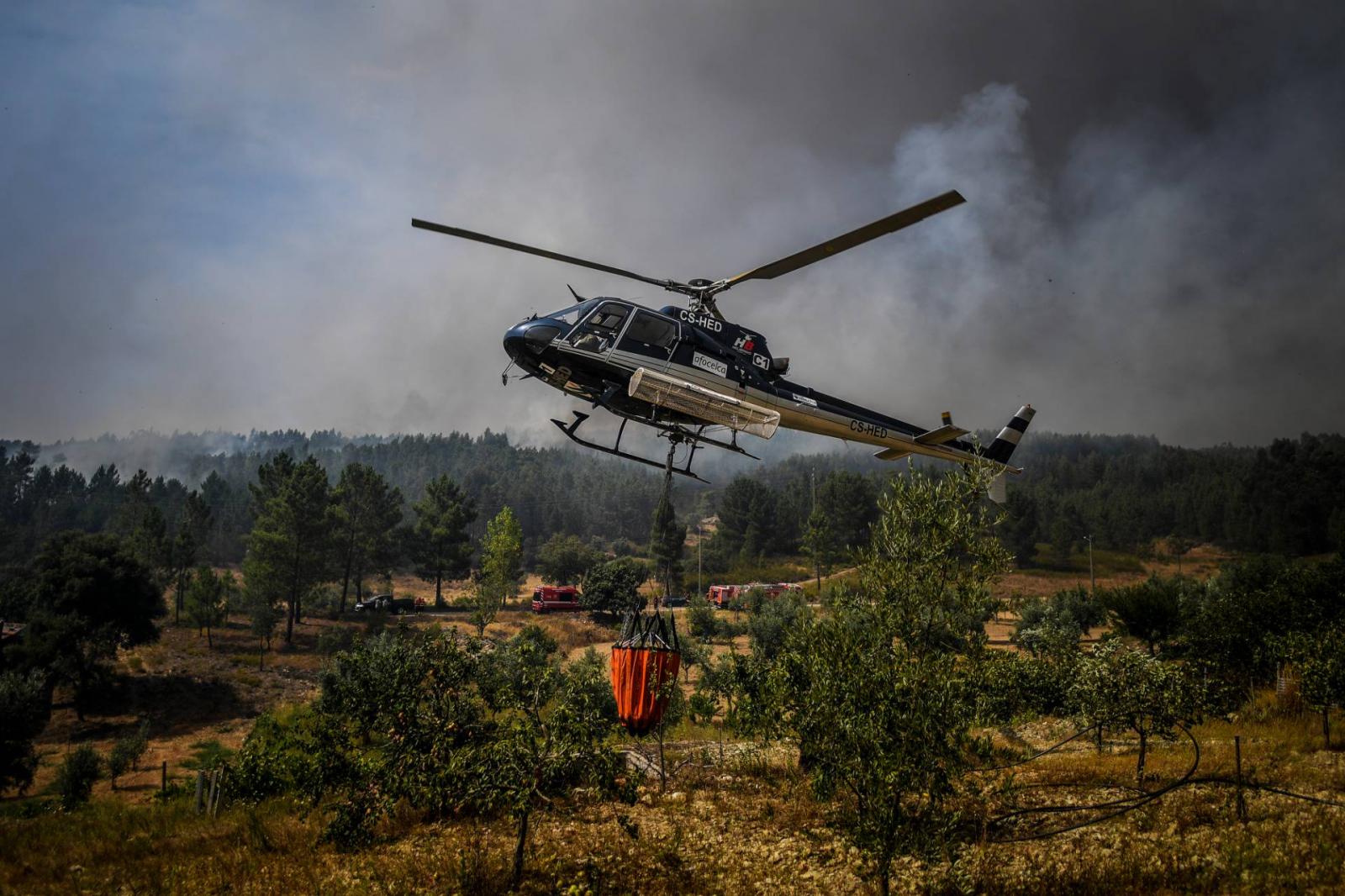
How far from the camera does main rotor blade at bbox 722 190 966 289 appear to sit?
984 cm

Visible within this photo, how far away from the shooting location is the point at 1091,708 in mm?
15781

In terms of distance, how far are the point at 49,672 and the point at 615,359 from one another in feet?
157

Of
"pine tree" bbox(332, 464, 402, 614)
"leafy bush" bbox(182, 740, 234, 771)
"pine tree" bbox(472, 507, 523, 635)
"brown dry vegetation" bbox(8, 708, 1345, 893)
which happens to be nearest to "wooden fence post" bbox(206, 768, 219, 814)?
"brown dry vegetation" bbox(8, 708, 1345, 893)

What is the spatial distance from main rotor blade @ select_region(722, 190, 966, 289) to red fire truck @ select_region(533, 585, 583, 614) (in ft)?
206

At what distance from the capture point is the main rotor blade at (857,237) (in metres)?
9.84

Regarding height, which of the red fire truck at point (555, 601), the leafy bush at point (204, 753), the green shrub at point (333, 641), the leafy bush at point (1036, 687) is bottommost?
the leafy bush at point (204, 753)

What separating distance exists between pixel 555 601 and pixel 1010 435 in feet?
193

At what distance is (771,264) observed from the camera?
12.1 metres

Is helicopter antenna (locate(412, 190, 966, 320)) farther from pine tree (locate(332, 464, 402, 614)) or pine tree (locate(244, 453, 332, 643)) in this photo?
pine tree (locate(332, 464, 402, 614))

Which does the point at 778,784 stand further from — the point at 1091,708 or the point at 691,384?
the point at 691,384

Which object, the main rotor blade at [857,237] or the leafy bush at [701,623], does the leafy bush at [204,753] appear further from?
the main rotor blade at [857,237]

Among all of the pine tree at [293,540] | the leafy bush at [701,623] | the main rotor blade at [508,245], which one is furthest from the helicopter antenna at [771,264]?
the pine tree at [293,540]

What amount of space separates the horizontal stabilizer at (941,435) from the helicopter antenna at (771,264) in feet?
18.9

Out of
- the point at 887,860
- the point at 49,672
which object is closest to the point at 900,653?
the point at 887,860
